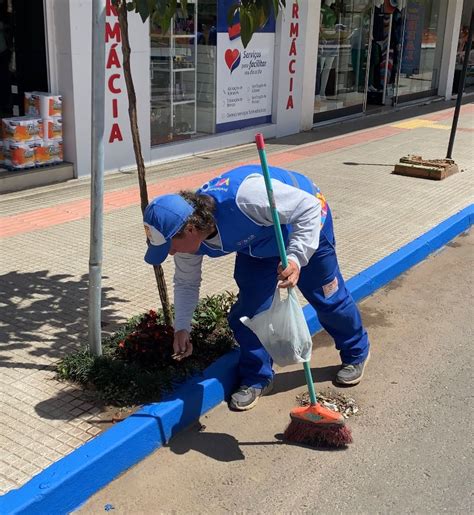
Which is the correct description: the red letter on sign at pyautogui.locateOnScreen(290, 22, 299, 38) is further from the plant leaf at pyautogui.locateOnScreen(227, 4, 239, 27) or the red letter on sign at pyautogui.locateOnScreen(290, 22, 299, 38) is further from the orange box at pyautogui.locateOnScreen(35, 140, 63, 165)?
the plant leaf at pyautogui.locateOnScreen(227, 4, 239, 27)

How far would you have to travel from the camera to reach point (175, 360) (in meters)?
3.84

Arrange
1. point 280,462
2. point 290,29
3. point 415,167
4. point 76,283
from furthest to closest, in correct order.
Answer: point 290,29
point 415,167
point 76,283
point 280,462

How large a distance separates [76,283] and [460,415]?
2.99 metres

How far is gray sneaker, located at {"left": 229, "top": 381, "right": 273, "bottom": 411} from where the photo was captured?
12.5ft

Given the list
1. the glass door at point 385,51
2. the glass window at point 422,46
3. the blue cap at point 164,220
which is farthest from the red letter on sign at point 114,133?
the glass window at point 422,46

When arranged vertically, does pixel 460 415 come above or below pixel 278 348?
below

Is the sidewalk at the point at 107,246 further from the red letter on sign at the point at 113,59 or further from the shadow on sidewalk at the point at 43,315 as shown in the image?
the red letter on sign at the point at 113,59

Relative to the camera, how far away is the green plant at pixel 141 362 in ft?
11.9

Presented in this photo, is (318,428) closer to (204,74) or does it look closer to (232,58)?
(204,74)

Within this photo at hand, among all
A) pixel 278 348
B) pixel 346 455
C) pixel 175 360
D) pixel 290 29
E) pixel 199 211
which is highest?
pixel 290 29

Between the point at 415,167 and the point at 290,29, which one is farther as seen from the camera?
the point at 290,29

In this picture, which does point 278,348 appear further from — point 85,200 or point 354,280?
point 85,200

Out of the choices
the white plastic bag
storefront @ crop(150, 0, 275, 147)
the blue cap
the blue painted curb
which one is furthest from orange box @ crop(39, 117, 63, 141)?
the white plastic bag

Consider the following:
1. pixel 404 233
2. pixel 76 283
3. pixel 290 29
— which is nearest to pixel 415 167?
pixel 404 233
